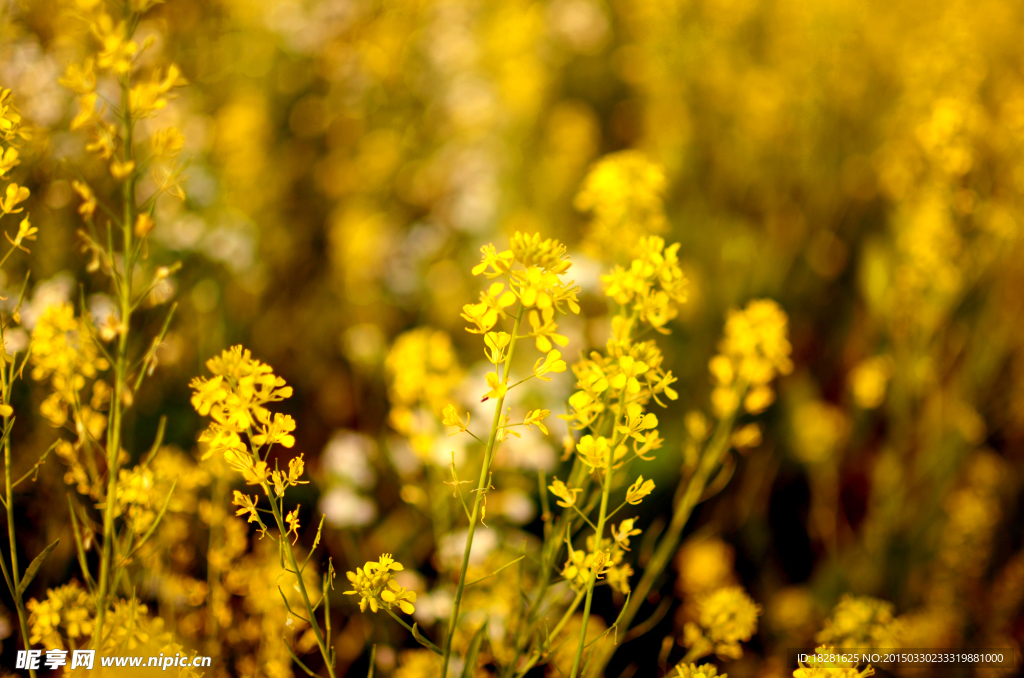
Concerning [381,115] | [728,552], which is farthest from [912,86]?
[381,115]

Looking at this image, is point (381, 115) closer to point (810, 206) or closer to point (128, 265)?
point (810, 206)

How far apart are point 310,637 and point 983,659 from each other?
1.46 meters

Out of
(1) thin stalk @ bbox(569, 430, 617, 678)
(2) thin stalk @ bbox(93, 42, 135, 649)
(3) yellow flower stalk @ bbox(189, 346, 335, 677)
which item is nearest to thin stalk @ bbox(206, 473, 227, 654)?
(2) thin stalk @ bbox(93, 42, 135, 649)

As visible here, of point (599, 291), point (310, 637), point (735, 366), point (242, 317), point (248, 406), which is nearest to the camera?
point (248, 406)

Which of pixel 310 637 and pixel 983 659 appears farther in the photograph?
pixel 983 659

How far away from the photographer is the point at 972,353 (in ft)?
6.50

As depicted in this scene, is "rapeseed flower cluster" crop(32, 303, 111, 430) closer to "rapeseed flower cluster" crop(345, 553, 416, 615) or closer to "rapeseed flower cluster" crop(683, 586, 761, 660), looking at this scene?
"rapeseed flower cluster" crop(345, 553, 416, 615)

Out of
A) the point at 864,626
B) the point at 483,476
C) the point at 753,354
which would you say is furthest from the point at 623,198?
the point at 864,626

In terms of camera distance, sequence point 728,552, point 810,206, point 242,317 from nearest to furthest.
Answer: point 728,552, point 242,317, point 810,206

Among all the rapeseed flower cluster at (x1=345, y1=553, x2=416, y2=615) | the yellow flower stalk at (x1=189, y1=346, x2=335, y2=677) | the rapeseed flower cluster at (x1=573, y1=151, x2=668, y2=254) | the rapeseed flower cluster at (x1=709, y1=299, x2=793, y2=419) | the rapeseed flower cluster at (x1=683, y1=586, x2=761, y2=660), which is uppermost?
the rapeseed flower cluster at (x1=573, y1=151, x2=668, y2=254)

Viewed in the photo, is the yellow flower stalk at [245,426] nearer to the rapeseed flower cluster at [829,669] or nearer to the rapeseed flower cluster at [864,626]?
the rapeseed flower cluster at [829,669]

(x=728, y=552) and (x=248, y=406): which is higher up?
(x=248, y=406)

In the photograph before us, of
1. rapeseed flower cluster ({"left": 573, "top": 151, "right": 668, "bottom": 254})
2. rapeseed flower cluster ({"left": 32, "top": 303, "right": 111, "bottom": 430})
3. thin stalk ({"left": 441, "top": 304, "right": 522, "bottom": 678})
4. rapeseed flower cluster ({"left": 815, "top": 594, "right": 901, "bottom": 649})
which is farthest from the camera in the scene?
rapeseed flower cluster ({"left": 573, "top": 151, "right": 668, "bottom": 254})

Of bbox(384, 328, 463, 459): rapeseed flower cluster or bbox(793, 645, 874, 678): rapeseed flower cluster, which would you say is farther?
bbox(384, 328, 463, 459): rapeseed flower cluster
